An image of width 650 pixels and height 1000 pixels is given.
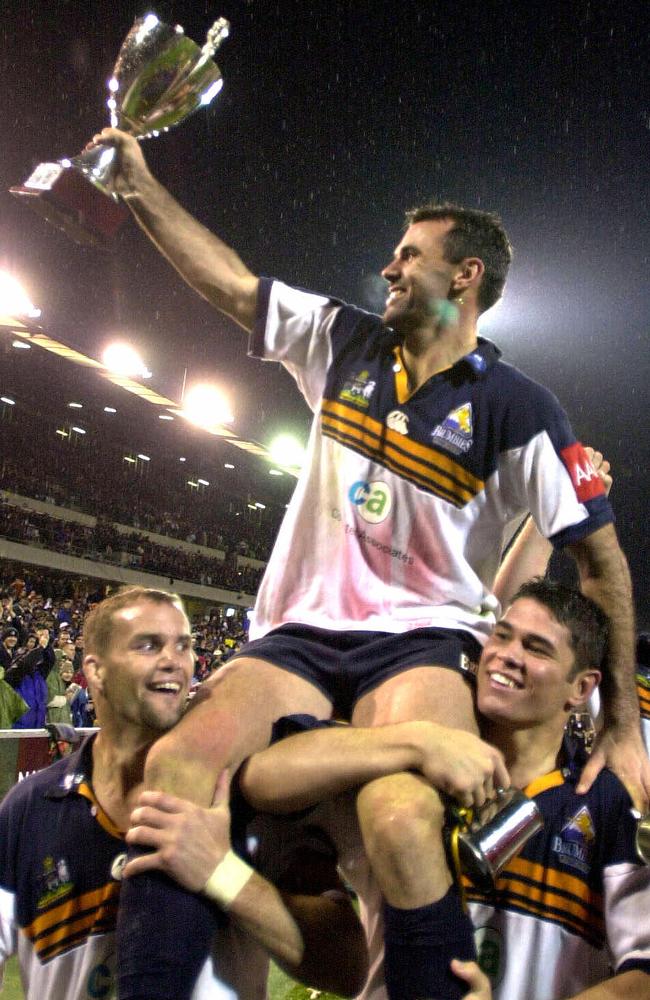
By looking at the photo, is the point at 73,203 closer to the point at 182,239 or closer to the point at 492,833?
the point at 182,239

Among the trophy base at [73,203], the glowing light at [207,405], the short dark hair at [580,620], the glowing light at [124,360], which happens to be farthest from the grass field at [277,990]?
the glowing light at [207,405]

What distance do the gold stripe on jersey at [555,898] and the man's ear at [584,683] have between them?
43cm

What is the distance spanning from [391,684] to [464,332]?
3.29 ft

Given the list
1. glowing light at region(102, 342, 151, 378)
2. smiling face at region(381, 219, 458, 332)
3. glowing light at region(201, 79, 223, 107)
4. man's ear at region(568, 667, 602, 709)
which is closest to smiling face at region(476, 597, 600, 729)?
man's ear at region(568, 667, 602, 709)

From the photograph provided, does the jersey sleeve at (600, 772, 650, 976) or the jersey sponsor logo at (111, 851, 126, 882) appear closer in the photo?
the jersey sleeve at (600, 772, 650, 976)

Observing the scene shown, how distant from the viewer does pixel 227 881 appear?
6.15ft

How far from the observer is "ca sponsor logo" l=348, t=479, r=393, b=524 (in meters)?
2.33

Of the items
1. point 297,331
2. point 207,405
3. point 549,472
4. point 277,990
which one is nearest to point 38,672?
point 277,990

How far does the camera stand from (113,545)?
29562 millimetres

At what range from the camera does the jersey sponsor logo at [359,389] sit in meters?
2.44

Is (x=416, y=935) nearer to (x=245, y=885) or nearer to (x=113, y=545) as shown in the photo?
(x=245, y=885)

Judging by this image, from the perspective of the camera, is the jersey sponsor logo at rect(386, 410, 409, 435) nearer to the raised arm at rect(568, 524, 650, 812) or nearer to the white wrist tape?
the raised arm at rect(568, 524, 650, 812)

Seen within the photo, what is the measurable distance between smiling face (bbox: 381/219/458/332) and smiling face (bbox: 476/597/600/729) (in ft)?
2.71

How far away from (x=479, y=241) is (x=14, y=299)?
14475 mm
